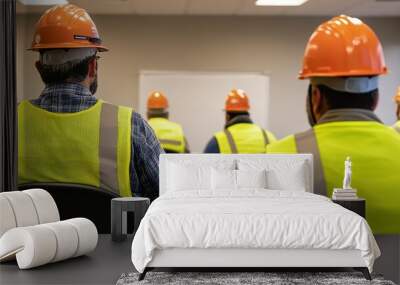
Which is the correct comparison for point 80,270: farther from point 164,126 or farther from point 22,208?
point 164,126

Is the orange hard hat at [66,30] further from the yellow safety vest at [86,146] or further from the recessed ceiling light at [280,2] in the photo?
the recessed ceiling light at [280,2]

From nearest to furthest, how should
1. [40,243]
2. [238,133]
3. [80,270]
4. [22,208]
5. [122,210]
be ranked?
[40,243] < [80,270] < [22,208] < [122,210] < [238,133]

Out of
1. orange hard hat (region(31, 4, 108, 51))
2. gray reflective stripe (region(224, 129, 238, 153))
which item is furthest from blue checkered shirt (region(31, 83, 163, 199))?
gray reflective stripe (region(224, 129, 238, 153))

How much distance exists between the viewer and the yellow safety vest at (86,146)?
6082mm

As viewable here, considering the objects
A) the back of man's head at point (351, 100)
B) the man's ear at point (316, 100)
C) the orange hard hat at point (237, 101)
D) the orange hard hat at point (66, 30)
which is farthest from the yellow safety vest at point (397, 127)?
the orange hard hat at point (66, 30)

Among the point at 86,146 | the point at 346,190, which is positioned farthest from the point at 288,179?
the point at 86,146

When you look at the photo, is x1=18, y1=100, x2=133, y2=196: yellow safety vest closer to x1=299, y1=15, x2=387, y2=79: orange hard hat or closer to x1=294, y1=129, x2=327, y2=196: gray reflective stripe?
x1=294, y1=129, x2=327, y2=196: gray reflective stripe

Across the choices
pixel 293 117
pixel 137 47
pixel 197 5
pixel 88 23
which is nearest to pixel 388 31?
pixel 293 117

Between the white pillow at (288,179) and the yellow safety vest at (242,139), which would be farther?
the yellow safety vest at (242,139)

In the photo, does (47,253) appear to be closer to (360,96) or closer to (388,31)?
(360,96)

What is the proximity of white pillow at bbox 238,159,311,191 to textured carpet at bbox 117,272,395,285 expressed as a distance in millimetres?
1205

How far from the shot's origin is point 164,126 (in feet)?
20.3

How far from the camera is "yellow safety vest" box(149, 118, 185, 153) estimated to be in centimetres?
617

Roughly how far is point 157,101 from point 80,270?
1853mm
